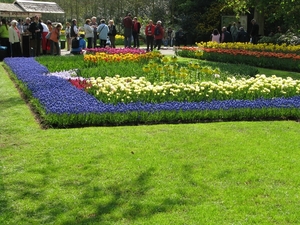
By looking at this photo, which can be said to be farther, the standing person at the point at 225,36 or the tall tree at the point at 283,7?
the standing person at the point at 225,36

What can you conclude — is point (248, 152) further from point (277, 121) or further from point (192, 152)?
point (277, 121)

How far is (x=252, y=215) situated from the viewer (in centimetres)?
436

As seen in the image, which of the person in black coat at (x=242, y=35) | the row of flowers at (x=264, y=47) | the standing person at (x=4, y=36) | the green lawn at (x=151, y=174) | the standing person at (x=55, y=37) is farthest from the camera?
the person in black coat at (x=242, y=35)

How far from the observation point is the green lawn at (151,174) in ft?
14.4

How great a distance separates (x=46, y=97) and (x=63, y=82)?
2.02m

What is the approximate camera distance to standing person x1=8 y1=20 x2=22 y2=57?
18611 millimetres

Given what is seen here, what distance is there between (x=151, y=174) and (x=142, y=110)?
113 inches

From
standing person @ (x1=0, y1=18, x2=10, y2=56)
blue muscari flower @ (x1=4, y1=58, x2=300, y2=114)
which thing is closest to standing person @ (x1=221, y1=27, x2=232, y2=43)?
standing person @ (x1=0, y1=18, x2=10, y2=56)

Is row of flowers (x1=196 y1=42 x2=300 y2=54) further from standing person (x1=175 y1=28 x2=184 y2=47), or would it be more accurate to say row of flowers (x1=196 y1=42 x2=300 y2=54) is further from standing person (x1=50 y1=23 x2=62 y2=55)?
standing person (x1=175 y1=28 x2=184 y2=47)

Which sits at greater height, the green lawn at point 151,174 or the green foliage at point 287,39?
the green foliage at point 287,39

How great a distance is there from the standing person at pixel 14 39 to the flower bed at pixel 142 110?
31.7ft

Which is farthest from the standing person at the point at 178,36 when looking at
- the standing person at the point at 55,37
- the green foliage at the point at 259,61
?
the standing person at the point at 55,37

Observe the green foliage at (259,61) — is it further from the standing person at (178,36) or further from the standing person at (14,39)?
the standing person at (178,36)

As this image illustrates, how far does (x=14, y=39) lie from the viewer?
62.1ft
